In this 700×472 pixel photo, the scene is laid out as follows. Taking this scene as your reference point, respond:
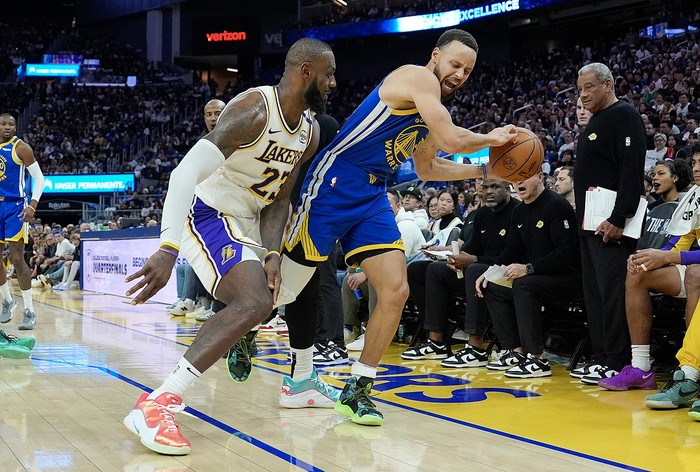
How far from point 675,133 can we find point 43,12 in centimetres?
3726

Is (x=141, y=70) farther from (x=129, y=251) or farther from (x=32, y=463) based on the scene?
(x=32, y=463)

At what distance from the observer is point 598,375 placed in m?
5.27

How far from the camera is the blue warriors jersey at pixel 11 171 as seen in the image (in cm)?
810

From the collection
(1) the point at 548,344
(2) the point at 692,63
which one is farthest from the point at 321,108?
(2) the point at 692,63

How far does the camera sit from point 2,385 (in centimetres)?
500

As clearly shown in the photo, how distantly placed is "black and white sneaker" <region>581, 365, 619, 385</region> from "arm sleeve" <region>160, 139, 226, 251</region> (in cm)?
301

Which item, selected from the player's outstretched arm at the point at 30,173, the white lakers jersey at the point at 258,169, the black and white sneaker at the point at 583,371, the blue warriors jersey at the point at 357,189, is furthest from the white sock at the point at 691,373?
the player's outstretched arm at the point at 30,173

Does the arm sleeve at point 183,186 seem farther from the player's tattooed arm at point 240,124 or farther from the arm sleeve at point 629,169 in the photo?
the arm sleeve at point 629,169

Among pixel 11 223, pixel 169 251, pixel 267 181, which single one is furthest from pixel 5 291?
pixel 169 251

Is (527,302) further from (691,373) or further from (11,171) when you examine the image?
(11,171)

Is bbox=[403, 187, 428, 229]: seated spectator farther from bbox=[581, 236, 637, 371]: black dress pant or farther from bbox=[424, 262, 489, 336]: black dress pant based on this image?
bbox=[581, 236, 637, 371]: black dress pant

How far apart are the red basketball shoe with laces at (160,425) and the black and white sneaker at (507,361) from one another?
10.2ft

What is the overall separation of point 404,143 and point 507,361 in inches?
94.2

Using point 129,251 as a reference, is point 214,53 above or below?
above
